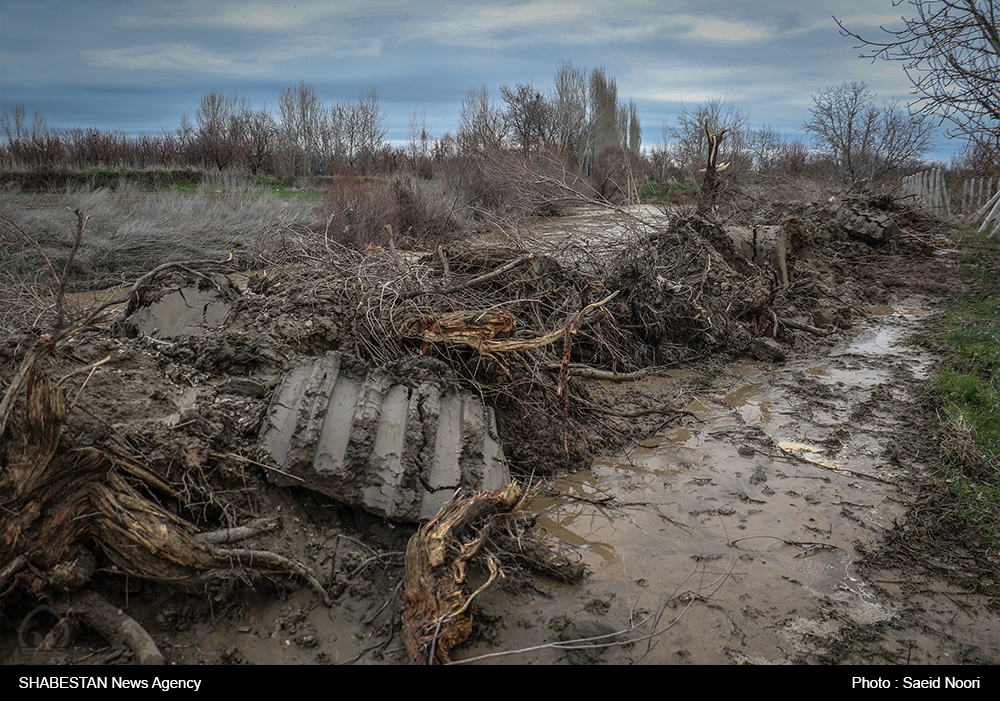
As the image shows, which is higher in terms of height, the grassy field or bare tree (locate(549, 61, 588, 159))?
bare tree (locate(549, 61, 588, 159))

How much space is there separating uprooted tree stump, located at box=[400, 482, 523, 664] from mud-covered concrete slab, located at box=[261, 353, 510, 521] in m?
0.26

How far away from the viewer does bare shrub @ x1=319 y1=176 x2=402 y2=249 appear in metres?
13.2

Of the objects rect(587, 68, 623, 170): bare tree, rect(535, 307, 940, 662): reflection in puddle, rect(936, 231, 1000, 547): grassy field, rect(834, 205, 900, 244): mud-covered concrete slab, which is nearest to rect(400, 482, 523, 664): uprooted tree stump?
rect(535, 307, 940, 662): reflection in puddle

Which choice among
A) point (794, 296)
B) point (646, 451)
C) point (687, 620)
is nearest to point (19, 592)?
point (687, 620)

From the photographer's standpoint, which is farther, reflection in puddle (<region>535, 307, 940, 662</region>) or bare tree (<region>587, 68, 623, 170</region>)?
bare tree (<region>587, 68, 623, 170</region>)

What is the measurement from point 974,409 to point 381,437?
5254 mm

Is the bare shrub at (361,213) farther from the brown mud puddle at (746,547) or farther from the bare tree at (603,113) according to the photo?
the bare tree at (603,113)

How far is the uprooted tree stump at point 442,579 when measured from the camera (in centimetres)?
267

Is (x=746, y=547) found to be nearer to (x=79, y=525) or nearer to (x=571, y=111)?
(x=79, y=525)

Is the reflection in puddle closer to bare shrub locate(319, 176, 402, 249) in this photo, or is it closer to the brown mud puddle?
the brown mud puddle

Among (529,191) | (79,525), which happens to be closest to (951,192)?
(529,191)

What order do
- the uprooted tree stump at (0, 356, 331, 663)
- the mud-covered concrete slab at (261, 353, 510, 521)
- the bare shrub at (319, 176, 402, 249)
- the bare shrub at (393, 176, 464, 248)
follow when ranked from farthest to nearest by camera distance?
the bare shrub at (393, 176, 464, 248), the bare shrub at (319, 176, 402, 249), the mud-covered concrete slab at (261, 353, 510, 521), the uprooted tree stump at (0, 356, 331, 663)

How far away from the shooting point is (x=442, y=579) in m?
2.89

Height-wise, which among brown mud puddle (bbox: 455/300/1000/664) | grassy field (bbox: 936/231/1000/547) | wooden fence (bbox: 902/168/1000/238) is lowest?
brown mud puddle (bbox: 455/300/1000/664)
